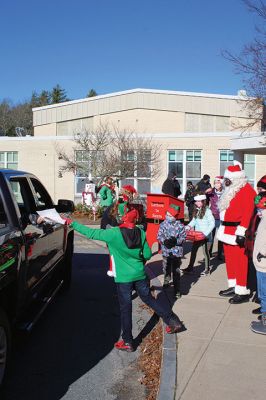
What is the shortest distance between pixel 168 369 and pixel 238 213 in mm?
2724

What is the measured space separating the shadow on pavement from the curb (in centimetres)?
63

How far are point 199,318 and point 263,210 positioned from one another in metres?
1.54

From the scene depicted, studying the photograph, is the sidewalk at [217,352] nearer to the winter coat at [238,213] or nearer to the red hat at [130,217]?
the winter coat at [238,213]

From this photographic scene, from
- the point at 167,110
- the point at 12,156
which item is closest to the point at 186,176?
the point at 167,110

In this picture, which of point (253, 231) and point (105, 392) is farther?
point (253, 231)

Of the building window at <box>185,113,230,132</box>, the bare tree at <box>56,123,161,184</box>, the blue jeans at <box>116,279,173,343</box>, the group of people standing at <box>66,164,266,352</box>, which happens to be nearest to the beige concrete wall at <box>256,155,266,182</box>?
the bare tree at <box>56,123,161,184</box>

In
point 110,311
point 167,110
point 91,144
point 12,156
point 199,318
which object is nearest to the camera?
point 199,318

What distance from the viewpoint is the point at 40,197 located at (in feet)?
20.9

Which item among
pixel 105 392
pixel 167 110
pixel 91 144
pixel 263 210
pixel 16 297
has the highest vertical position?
pixel 167 110

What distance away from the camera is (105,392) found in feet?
13.1

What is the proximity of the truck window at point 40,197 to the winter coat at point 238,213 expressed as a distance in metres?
2.36

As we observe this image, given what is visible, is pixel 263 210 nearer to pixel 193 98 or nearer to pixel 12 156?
pixel 12 156

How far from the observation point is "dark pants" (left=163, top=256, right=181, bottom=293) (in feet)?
22.1

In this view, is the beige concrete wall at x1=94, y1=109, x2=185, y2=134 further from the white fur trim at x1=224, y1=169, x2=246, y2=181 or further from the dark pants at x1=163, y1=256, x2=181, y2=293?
the white fur trim at x1=224, y1=169, x2=246, y2=181
